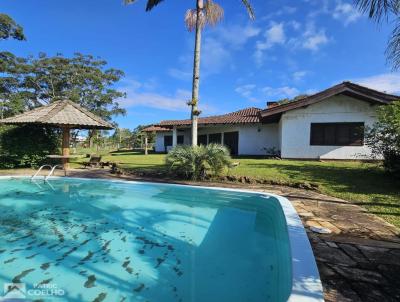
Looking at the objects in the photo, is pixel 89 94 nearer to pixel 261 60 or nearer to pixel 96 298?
pixel 261 60

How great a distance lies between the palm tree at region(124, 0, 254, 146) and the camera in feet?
39.7

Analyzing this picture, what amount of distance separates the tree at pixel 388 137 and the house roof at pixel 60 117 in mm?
13124

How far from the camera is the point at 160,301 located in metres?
3.39

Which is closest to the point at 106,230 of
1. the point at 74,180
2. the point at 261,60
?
the point at 74,180

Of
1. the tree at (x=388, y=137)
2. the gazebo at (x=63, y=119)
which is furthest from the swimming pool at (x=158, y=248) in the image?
the gazebo at (x=63, y=119)

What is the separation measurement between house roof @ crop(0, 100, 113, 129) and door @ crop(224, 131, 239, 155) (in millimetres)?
11543

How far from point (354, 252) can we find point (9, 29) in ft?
99.3

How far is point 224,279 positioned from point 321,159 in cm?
1493

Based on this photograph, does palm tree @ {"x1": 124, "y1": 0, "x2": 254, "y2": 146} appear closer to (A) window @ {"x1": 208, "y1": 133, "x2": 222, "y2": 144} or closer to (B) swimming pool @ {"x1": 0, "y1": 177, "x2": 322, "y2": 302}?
(B) swimming pool @ {"x1": 0, "y1": 177, "x2": 322, "y2": 302}

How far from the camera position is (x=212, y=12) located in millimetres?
12836

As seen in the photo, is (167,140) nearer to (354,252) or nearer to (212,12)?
(212,12)

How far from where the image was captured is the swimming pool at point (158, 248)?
3.55 meters

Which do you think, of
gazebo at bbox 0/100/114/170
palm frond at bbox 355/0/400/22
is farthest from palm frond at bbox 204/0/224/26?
palm frond at bbox 355/0/400/22

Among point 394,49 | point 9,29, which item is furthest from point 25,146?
point 9,29
